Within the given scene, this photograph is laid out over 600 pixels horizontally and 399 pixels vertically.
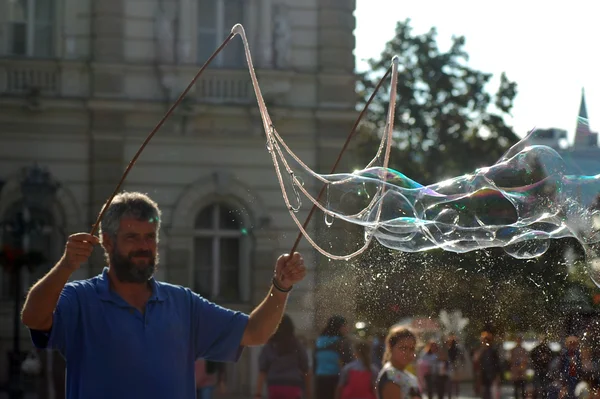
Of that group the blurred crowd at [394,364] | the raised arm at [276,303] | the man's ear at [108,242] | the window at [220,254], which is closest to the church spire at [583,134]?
the blurred crowd at [394,364]

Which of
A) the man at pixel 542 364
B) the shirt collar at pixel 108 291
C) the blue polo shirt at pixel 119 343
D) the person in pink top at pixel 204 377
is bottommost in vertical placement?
the person in pink top at pixel 204 377

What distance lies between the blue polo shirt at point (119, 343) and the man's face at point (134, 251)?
0.08 meters

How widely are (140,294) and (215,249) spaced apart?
11.7 meters

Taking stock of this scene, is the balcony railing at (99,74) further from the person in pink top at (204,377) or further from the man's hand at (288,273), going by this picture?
the man's hand at (288,273)

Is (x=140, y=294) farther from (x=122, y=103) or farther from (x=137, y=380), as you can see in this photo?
(x=122, y=103)

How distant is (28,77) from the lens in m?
15.7

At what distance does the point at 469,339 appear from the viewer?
991 cm

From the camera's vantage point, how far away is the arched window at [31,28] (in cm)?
1580

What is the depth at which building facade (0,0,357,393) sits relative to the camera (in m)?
15.5

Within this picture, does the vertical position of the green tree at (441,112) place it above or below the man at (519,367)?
above

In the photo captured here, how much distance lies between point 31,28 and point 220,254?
12.4 ft

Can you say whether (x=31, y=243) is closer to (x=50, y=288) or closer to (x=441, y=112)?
(x=441, y=112)

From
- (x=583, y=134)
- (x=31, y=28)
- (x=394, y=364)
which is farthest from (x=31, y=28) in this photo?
(x=583, y=134)

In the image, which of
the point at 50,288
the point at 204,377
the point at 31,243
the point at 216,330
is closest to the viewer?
the point at 50,288
